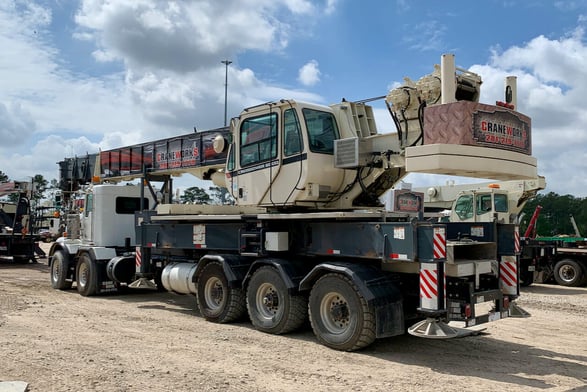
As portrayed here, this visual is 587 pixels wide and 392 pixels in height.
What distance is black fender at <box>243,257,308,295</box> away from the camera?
29.0 feet

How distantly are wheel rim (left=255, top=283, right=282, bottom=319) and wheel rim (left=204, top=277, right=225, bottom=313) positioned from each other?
1.08 m

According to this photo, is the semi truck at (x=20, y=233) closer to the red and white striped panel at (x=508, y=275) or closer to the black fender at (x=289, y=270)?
the black fender at (x=289, y=270)

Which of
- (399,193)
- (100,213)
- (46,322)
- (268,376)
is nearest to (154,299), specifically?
(100,213)

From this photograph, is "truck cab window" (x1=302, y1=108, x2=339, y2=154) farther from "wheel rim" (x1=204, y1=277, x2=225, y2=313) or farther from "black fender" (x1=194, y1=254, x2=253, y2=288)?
"wheel rim" (x1=204, y1=277, x2=225, y2=313)

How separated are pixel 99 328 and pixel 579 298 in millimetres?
11633

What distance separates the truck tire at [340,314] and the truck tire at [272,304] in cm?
49

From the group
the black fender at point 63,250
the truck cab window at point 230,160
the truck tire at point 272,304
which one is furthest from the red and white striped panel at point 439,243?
the black fender at point 63,250

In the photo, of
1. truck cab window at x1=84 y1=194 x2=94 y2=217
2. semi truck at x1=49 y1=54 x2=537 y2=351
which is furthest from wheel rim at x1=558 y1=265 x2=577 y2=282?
truck cab window at x1=84 y1=194 x2=94 y2=217

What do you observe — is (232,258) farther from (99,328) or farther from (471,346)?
(471,346)

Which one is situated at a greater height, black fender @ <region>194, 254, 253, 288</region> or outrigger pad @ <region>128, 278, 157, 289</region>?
black fender @ <region>194, 254, 253, 288</region>

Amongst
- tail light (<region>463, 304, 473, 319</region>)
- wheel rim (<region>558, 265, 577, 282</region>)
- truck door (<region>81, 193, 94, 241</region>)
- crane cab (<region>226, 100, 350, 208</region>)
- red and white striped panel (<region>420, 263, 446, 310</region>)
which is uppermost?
crane cab (<region>226, 100, 350, 208</region>)

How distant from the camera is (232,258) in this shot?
400 inches

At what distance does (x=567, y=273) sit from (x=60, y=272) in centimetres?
1445

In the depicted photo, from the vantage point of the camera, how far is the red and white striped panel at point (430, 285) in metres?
7.26
